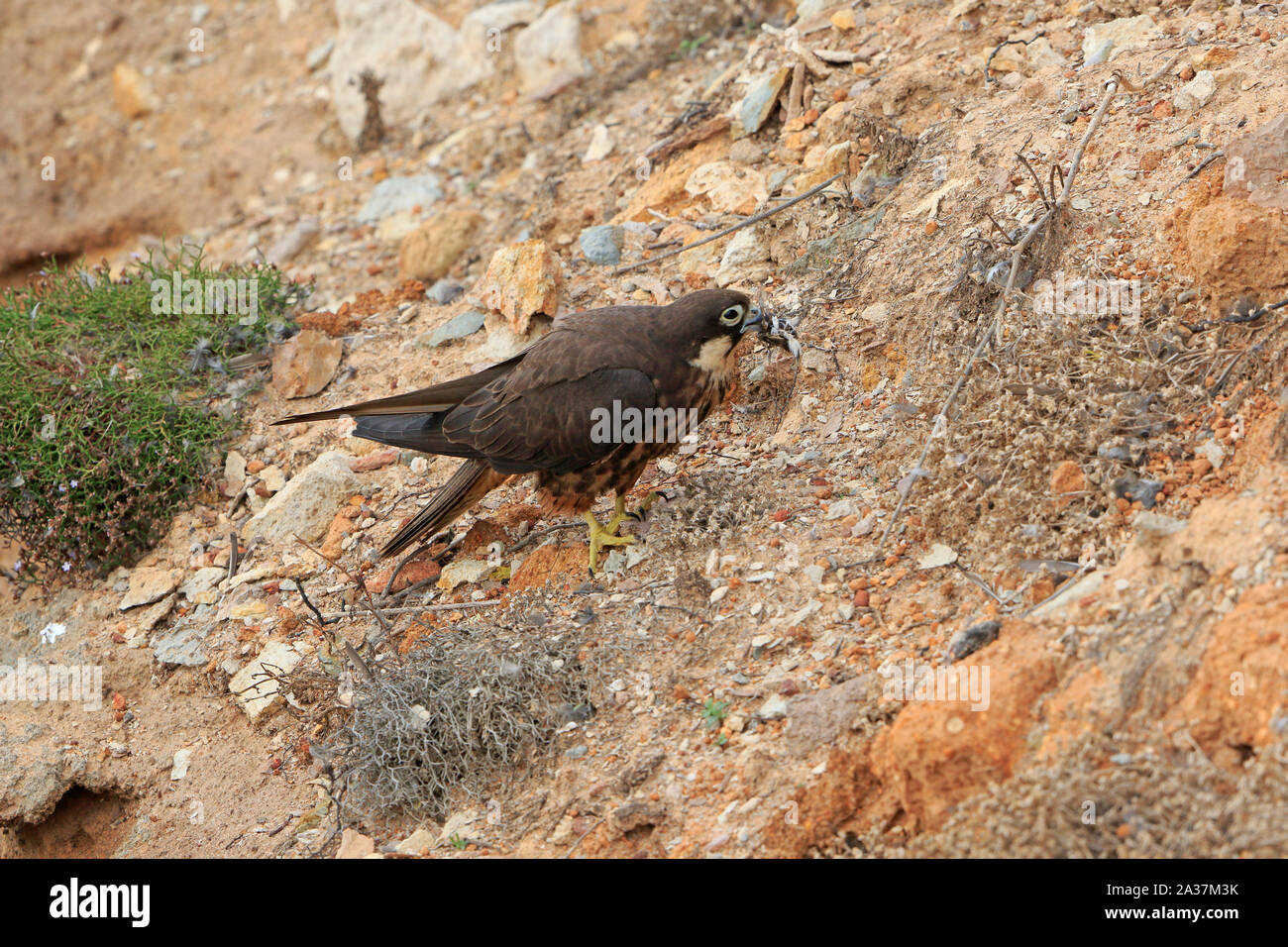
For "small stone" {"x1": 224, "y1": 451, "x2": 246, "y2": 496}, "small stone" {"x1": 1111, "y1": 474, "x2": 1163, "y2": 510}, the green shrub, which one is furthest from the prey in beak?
the green shrub

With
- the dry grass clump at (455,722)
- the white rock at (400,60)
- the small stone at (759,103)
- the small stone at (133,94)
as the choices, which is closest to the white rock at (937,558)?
the dry grass clump at (455,722)

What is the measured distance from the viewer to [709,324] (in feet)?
14.1

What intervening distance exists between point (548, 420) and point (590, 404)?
19 cm

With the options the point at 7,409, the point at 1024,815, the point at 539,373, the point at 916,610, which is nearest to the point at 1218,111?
the point at 916,610

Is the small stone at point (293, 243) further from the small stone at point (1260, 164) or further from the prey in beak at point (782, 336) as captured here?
the small stone at point (1260, 164)

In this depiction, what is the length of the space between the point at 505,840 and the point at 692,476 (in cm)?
181

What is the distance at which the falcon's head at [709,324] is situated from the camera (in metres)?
4.28

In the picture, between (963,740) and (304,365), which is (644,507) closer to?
(963,740)

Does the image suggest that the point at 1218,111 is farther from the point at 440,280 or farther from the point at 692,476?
the point at 440,280

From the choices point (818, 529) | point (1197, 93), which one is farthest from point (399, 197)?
point (1197, 93)

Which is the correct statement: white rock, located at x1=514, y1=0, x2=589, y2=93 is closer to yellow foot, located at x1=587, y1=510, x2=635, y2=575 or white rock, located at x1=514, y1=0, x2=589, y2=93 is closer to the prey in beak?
the prey in beak

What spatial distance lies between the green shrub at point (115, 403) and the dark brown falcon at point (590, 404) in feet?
5.51

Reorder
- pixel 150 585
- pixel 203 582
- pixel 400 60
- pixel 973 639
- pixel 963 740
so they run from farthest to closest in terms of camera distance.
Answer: pixel 400 60 < pixel 150 585 < pixel 203 582 < pixel 973 639 < pixel 963 740

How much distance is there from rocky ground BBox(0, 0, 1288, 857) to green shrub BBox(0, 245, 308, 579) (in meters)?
0.23
